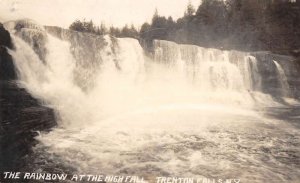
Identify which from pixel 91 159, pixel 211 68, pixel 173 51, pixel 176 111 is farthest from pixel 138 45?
pixel 91 159

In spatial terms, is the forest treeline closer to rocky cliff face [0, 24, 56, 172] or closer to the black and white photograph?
the black and white photograph

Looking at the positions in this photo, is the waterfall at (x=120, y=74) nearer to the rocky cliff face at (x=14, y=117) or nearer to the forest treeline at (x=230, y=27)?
the rocky cliff face at (x=14, y=117)

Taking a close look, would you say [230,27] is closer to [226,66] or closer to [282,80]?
[226,66]

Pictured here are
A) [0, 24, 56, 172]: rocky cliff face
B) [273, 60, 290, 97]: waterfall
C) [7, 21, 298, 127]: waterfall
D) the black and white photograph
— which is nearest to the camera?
the black and white photograph

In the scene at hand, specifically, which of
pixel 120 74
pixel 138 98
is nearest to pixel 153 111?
pixel 138 98

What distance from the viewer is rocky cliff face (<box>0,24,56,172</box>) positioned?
343 cm

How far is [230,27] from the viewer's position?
31.9 ft

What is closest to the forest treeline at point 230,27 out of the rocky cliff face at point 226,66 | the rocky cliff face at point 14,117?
the rocky cliff face at point 226,66

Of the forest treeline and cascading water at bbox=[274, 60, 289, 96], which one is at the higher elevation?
the forest treeline

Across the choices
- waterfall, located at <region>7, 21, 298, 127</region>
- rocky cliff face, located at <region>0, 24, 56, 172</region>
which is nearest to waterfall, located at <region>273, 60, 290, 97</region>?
waterfall, located at <region>7, 21, 298, 127</region>

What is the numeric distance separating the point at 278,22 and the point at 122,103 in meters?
3.01

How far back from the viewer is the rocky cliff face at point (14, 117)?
3432 millimetres

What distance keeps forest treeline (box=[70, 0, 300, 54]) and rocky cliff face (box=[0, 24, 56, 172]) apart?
1.10 metres

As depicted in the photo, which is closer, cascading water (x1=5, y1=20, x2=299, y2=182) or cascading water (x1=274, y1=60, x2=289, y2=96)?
cascading water (x1=5, y1=20, x2=299, y2=182)
